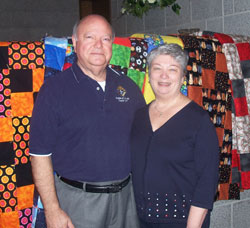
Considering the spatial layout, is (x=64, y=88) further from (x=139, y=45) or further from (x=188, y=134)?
(x=139, y=45)

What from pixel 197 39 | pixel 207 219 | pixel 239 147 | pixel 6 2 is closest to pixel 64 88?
pixel 207 219

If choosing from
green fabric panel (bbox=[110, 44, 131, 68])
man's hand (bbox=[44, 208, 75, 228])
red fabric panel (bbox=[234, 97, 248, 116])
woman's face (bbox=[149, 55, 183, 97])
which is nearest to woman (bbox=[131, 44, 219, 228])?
woman's face (bbox=[149, 55, 183, 97])

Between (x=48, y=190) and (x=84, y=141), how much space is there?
0.24m

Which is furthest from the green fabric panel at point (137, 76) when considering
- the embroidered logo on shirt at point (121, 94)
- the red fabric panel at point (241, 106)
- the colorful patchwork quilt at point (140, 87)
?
the red fabric panel at point (241, 106)

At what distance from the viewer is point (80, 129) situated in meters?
1.26

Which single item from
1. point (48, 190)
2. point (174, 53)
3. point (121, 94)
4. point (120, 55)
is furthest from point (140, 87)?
point (48, 190)

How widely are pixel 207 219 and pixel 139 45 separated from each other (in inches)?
38.5

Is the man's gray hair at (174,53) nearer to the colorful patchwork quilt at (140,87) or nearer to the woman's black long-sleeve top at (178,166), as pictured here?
the woman's black long-sleeve top at (178,166)

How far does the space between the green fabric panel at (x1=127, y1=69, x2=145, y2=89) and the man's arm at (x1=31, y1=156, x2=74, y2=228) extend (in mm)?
701

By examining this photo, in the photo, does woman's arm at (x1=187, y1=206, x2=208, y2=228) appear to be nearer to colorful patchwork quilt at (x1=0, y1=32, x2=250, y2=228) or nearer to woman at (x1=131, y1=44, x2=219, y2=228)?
woman at (x1=131, y1=44, x2=219, y2=228)

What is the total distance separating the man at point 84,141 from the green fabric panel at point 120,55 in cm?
33

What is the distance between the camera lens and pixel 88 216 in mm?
1291

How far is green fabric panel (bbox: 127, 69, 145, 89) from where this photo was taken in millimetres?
1742

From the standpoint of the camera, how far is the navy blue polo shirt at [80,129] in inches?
48.6
